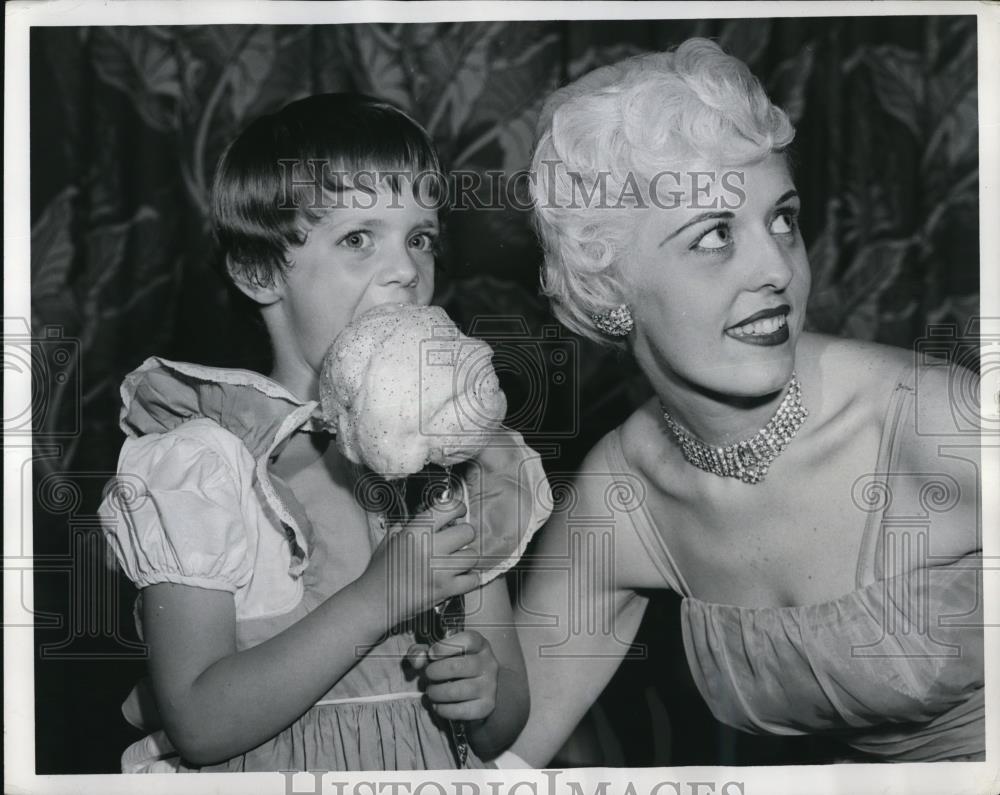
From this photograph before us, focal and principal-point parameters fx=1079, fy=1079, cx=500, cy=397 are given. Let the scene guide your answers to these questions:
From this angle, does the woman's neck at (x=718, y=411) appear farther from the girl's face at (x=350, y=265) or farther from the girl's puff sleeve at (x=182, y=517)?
the girl's puff sleeve at (x=182, y=517)

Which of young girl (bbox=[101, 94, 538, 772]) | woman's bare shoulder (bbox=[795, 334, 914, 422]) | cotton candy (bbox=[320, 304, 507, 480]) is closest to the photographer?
cotton candy (bbox=[320, 304, 507, 480])

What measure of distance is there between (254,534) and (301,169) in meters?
0.61

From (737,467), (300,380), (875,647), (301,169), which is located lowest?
(875,647)

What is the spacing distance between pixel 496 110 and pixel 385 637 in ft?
3.01

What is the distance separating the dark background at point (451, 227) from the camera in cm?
187

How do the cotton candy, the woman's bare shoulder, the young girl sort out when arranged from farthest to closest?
the woman's bare shoulder → the young girl → the cotton candy

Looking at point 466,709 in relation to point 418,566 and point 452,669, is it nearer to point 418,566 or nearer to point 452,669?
point 452,669

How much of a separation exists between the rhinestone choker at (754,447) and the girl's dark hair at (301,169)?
24.2 inches

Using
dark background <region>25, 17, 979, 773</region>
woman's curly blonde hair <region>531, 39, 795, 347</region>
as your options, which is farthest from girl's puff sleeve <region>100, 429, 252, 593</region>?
woman's curly blonde hair <region>531, 39, 795, 347</region>

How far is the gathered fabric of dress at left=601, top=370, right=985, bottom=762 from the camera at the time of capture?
6.05 ft

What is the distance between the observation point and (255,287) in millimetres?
1823

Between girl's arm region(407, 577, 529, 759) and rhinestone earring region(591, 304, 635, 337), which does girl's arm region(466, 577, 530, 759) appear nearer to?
girl's arm region(407, 577, 529, 759)

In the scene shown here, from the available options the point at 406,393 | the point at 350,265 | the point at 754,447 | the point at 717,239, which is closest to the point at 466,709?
the point at 406,393

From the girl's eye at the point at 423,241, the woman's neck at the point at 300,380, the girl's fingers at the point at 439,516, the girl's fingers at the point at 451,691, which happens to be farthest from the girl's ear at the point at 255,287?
the girl's fingers at the point at 451,691
